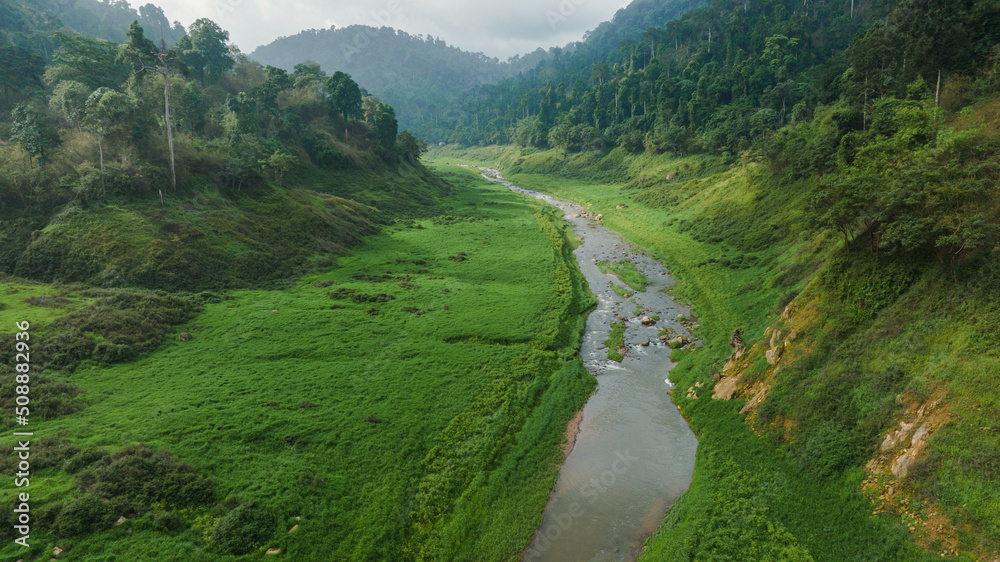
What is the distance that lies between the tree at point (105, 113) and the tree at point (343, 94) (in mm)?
50166

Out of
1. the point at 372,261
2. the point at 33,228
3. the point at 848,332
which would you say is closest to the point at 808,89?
the point at 848,332

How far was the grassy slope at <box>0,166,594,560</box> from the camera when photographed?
19.2 m

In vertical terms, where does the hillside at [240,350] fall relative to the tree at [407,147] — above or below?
below

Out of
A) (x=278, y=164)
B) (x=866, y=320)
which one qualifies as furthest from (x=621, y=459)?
(x=278, y=164)

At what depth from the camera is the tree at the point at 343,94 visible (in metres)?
92.5

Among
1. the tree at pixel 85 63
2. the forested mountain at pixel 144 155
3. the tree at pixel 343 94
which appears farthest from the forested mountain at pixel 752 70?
the tree at pixel 85 63

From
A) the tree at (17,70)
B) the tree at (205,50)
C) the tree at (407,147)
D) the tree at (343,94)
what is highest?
the tree at (205,50)

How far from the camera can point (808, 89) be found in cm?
7875

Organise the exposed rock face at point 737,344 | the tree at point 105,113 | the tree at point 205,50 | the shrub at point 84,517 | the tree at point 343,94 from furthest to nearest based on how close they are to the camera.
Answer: the tree at point 343,94 < the tree at point 205,50 < the tree at point 105,113 < the exposed rock face at point 737,344 < the shrub at point 84,517

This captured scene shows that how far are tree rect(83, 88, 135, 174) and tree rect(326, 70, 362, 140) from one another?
50.2 meters

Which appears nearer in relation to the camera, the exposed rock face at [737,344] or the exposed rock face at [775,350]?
A: the exposed rock face at [775,350]

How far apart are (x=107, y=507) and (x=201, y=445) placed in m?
4.49

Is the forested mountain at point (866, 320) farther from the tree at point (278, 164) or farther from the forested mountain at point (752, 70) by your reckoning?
the tree at point (278, 164)

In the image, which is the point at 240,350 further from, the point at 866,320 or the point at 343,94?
the point at 343,94
